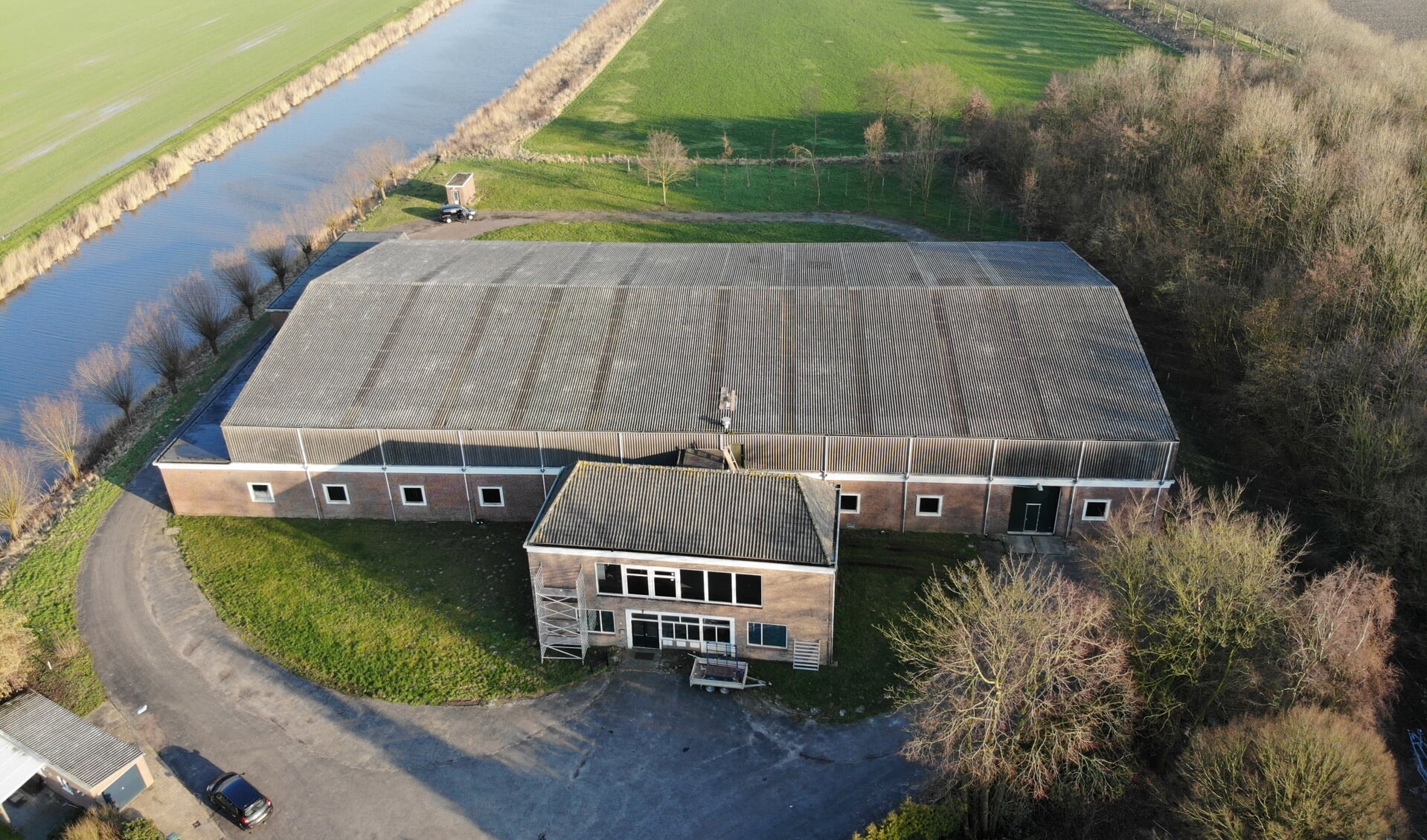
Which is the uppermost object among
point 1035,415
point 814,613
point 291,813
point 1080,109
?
point 1080,109

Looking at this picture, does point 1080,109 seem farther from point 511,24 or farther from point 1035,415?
point 511,24

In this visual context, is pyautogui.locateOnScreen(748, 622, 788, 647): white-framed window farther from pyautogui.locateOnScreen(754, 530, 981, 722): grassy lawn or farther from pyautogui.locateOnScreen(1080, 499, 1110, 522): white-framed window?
pyautogui.locateOnScreen(1080, 499, 1110, 522): white-framed window

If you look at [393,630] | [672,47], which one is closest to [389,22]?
[672,47]

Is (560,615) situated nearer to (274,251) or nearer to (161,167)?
(274,251)

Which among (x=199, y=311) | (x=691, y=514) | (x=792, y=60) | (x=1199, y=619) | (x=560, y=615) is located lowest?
(x=560, y=615)

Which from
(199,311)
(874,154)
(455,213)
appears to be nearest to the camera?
(199,311)

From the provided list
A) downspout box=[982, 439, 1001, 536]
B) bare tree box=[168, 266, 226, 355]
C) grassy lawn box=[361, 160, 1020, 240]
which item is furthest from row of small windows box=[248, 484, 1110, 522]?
grassy lawn box=[361, 160, 1020, 240]

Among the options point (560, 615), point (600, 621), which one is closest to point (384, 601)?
point (560, 615)
